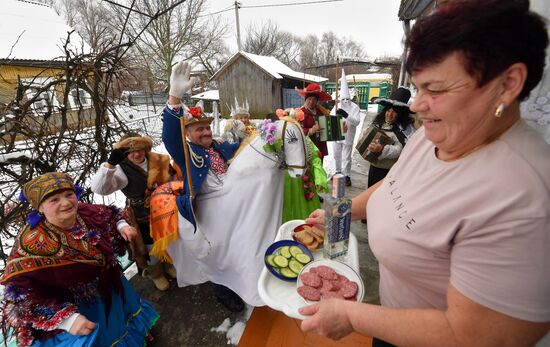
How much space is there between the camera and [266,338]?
7.06 feet

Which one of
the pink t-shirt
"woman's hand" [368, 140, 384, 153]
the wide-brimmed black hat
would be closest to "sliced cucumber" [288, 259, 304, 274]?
the pink t-shirt

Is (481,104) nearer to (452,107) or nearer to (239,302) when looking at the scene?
(452,107)

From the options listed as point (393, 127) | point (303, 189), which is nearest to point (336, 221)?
point (303, 189)

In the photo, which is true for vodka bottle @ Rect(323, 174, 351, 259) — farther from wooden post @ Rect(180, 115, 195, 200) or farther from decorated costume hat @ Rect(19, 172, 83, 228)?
decorated costume hat @ Rect(19, 172, 83, 228)

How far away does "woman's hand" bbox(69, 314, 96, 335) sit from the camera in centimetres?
145

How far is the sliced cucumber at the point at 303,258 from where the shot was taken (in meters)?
1.26

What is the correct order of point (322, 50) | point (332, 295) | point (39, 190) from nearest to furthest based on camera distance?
point (332, 295), point (39, 190), point (322, 50)

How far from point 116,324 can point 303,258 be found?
166 cm

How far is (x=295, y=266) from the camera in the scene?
1.21 meters

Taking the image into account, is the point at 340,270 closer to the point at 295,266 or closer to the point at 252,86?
the point at 295,266

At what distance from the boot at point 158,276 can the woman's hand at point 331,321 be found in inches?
97.5

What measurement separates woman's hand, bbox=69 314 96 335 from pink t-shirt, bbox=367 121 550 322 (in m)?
1.73

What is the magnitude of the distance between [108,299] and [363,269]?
2552 mm

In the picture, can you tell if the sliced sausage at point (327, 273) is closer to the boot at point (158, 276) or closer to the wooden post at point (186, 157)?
the wooden post at point (186, 157)
